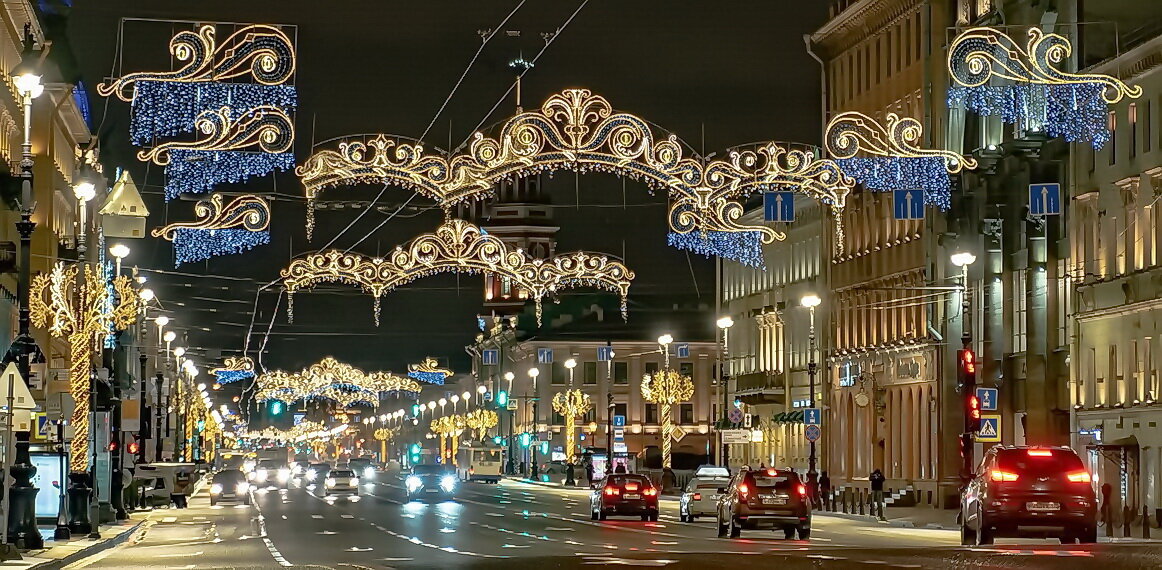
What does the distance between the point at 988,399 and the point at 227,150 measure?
76.9ft

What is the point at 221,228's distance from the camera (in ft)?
125

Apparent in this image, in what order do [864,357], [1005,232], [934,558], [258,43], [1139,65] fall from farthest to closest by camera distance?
[864,357]
[1005,232]
[1139,65]
[258,43]
[934,558]

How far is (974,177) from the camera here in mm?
69938

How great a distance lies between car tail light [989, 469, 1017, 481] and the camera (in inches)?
1310

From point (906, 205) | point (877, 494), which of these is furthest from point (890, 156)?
point (877, 494)

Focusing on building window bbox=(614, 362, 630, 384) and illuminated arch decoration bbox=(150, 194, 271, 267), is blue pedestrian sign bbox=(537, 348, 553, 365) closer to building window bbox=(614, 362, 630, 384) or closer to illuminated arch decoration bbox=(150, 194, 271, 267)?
building window bbox=(614, 362, 630, 384)

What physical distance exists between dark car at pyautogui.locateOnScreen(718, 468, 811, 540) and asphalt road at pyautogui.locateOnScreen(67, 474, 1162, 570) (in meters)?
0.39

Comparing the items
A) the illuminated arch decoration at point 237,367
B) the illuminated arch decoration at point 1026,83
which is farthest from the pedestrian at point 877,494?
the illuminated arch decoration at point 237,367

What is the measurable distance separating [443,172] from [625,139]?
11.6 feet

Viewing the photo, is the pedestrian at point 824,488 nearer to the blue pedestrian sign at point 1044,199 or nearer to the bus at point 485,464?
the blue pedestrian sign at point 1044,199

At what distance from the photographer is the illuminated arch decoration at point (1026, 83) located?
36750 millimetres

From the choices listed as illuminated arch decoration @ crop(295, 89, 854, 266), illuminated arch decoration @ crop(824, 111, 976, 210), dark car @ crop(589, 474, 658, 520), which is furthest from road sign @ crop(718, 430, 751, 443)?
illuminated arch decoration @ crop(295, 89, 854, 266)

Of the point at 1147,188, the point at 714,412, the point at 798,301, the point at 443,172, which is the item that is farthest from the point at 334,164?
the point at 714,412

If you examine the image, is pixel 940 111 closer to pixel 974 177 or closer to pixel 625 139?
pixel 974 177
